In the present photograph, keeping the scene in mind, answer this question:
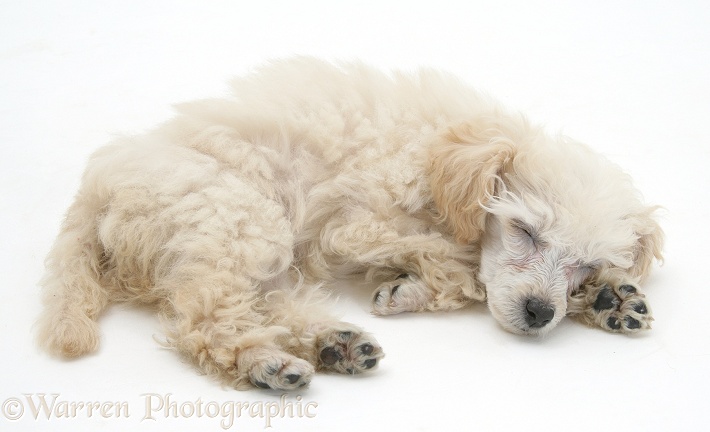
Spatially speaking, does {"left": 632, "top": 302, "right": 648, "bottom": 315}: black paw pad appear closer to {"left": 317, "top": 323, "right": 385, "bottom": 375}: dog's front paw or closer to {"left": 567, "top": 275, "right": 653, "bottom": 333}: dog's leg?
{"left": 567, "top": 275, "right": 653, "bottom": 333}: dog's leg

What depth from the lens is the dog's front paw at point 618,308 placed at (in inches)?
133

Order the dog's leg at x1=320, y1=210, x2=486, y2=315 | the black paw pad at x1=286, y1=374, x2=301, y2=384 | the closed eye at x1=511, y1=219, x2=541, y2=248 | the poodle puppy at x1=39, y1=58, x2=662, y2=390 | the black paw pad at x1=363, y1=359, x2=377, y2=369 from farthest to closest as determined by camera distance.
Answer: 1. the dog's leg at x1=320, y1=210, x2=486, y2=315
2. the closed eye at x1=511, y1=219, x2=541, y2=248
3. the poodle puppy at x1=39, y1=58, x2=662, y2=390
4. the black paw pad at x1=363, y1=359, x2=377, y2=369
5. the black paw pad at x1=286, y1=374, x2=301, y2=384

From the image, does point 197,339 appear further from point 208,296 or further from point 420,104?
point 420,104

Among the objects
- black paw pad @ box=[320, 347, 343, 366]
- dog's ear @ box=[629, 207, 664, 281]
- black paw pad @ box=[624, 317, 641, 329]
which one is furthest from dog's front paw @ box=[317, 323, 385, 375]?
dog's ear @ box=[629, 207, 664, 281]

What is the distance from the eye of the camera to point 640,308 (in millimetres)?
3387

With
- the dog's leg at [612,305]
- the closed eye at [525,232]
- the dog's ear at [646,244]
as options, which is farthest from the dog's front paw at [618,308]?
the closed eye at [525,232]

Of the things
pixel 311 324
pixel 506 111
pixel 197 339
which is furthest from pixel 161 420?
pixel 506 111

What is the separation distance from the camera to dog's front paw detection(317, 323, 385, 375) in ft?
9.94

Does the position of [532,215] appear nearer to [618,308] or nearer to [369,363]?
[618,308]

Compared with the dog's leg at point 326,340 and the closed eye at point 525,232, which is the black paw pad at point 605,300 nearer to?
the closed eye at point 525,232

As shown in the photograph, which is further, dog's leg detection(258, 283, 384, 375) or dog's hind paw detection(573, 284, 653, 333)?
dog's hind paw detection(573, 284, 653, 333)

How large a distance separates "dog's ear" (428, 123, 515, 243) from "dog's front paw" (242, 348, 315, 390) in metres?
0.94

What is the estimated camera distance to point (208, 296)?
123 inches

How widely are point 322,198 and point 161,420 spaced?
3.94 feet
